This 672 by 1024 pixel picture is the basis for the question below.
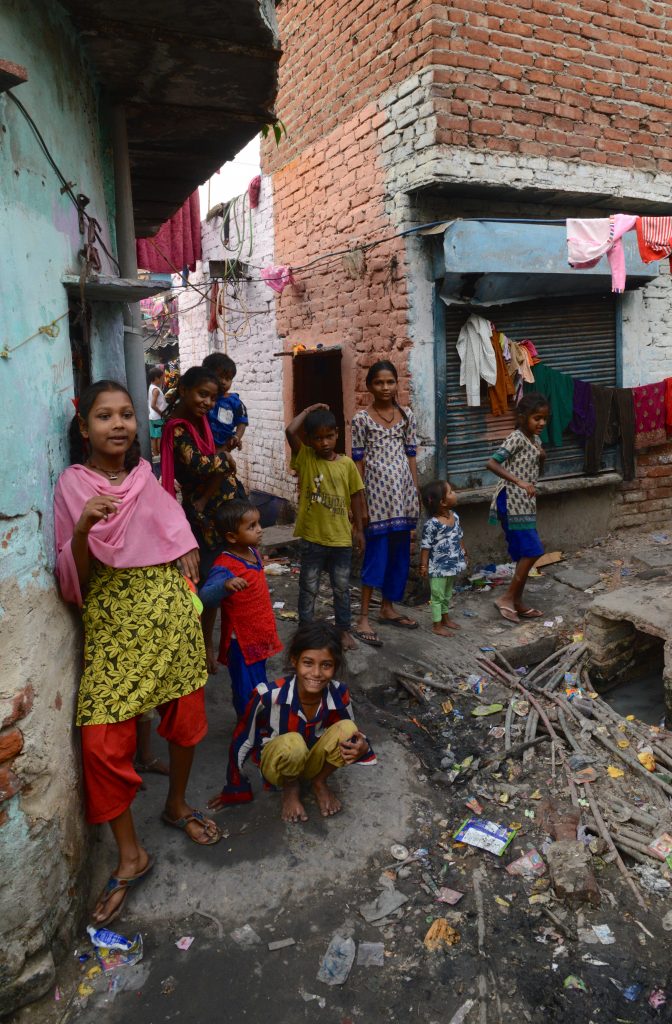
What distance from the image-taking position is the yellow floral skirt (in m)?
2.53

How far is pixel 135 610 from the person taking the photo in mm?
2572

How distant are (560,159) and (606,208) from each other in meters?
0.81

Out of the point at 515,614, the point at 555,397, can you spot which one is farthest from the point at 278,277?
the point at 515,614

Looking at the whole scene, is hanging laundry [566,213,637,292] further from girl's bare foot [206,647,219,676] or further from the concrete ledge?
girl's bare foot [206,647,219,676]

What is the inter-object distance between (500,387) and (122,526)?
4546mm

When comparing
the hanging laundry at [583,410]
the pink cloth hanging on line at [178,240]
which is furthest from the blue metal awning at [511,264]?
the pink cloth hanging on line at [178,240]

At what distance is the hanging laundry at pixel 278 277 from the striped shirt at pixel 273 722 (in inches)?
220

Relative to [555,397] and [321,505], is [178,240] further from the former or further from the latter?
[321,505]

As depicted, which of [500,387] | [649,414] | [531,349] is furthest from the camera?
[649,414]

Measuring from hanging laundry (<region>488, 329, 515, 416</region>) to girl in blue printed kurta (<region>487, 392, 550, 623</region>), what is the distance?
35.9 inches

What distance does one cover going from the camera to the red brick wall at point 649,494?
24.4ft

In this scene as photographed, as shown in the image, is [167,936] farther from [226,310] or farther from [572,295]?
[226,310]

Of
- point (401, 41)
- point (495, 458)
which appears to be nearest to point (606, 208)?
point (401, 41)

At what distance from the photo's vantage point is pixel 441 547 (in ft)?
16.5
